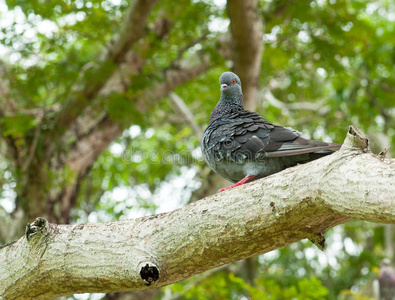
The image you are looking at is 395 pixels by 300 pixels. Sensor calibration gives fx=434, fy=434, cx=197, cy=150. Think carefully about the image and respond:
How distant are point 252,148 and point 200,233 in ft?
3.61

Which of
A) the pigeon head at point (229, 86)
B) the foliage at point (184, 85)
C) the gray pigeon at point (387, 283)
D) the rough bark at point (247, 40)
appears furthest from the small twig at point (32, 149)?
the gray pigeon at point (387, 283)

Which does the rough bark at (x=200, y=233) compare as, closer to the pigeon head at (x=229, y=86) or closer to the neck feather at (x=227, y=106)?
the neck feather at (x=227, y=106)

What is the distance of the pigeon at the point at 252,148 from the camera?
3.57 meters

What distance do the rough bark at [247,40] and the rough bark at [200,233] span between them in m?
3.31

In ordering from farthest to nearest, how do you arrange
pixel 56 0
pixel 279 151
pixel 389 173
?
pixel 56 0 → pixel 279 151 → pixel 389 173

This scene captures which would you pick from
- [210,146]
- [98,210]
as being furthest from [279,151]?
[98,210]

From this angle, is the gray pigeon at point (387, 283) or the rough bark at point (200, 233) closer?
the rough bark at point (200, 233)

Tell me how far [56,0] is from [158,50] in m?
2.02

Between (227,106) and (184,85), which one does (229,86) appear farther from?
(184,85)

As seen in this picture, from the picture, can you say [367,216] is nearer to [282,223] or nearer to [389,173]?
[389,173]

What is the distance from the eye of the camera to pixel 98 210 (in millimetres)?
10219

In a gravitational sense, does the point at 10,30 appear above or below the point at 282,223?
above

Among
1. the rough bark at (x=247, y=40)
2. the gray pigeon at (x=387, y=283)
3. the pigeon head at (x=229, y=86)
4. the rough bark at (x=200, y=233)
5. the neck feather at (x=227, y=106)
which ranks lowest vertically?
the rough bark at (x=200, y=233)

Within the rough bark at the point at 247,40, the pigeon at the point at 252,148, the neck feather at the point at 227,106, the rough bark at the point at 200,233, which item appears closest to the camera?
the rough bark at the point at 200,233
